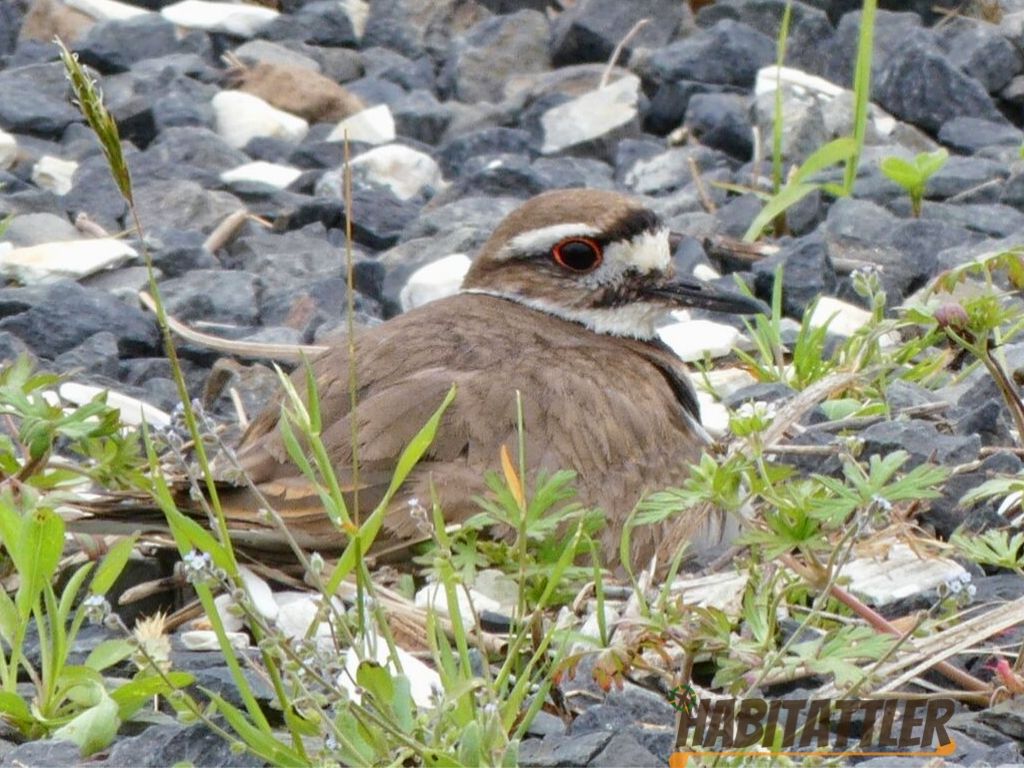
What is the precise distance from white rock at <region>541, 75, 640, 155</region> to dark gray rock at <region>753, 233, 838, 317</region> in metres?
1.65

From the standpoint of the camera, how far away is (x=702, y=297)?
5656 mm

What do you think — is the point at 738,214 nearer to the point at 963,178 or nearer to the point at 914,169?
the point at 914,169

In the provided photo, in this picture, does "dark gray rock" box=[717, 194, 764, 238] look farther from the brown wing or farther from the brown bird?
the brown wing

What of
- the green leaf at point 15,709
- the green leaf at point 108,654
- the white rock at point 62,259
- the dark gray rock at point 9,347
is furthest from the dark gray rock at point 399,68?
the green leaf at point 15,709

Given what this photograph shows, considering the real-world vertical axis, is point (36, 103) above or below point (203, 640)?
below

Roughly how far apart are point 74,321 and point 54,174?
64.8 inches

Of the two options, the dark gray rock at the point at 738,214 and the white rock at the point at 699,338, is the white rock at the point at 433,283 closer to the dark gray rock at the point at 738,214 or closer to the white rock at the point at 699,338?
the white rock at the point at 699,338

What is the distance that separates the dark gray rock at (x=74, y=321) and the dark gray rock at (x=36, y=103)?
1923 mm

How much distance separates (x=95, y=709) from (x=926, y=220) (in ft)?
14.5

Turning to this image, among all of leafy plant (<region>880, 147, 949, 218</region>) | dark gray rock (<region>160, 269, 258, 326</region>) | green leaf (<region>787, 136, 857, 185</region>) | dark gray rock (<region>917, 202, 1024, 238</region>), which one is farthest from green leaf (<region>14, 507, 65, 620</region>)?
dark gray rock (<region>917, 202, 1024, 238</region>)

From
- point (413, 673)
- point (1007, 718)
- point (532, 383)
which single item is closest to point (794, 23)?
point (532, 383)

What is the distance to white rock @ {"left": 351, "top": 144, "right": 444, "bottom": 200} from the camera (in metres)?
7.77

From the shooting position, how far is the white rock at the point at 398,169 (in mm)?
7773

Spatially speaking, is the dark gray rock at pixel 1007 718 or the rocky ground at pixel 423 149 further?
the rocky ground at pixel 423 149
